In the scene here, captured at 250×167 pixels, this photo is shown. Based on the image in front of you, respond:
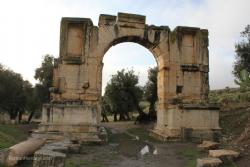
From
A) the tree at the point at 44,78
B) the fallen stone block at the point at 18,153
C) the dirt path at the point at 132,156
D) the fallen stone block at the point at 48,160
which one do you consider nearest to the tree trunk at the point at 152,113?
the tree at the point at 44,78

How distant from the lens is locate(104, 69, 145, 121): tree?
3116cm

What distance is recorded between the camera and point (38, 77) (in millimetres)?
34906

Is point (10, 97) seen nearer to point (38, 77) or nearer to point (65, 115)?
point (38, 77)

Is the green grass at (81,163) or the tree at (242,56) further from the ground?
the tree at (242,56)

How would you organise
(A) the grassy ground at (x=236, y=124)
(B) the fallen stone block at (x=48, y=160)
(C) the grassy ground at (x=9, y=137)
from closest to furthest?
(B) the fallen stone block at (x=48, y=160) → (A) the grassy ground at (x=236, y=124) → (C) the grassy ground at (x=9, y=137)

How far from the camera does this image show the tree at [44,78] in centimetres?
3391

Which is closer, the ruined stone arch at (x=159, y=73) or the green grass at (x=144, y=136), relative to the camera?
the ruined stone arch at (x=159, y=73)

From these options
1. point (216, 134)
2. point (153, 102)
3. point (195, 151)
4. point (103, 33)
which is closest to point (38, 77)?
point (153, 102)

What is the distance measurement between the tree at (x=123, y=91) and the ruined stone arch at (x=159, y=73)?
45.0 feet

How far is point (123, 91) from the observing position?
3212 centimetres

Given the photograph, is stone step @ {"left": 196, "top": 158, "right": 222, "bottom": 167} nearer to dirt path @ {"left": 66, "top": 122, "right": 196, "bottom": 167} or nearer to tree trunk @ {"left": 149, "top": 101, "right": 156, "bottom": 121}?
dirt path @ {"left": 66, "top": 122, "right": 196, "bottom": 167}

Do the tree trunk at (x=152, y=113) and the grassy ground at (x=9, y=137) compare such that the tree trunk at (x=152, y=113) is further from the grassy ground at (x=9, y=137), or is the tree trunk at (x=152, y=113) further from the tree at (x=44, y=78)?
the grassy ground at (x=9, y=137)

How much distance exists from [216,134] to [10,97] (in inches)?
967

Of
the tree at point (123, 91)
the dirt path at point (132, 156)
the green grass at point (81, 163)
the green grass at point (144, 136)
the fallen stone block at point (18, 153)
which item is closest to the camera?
the fallen stone block at point (18, 153)
